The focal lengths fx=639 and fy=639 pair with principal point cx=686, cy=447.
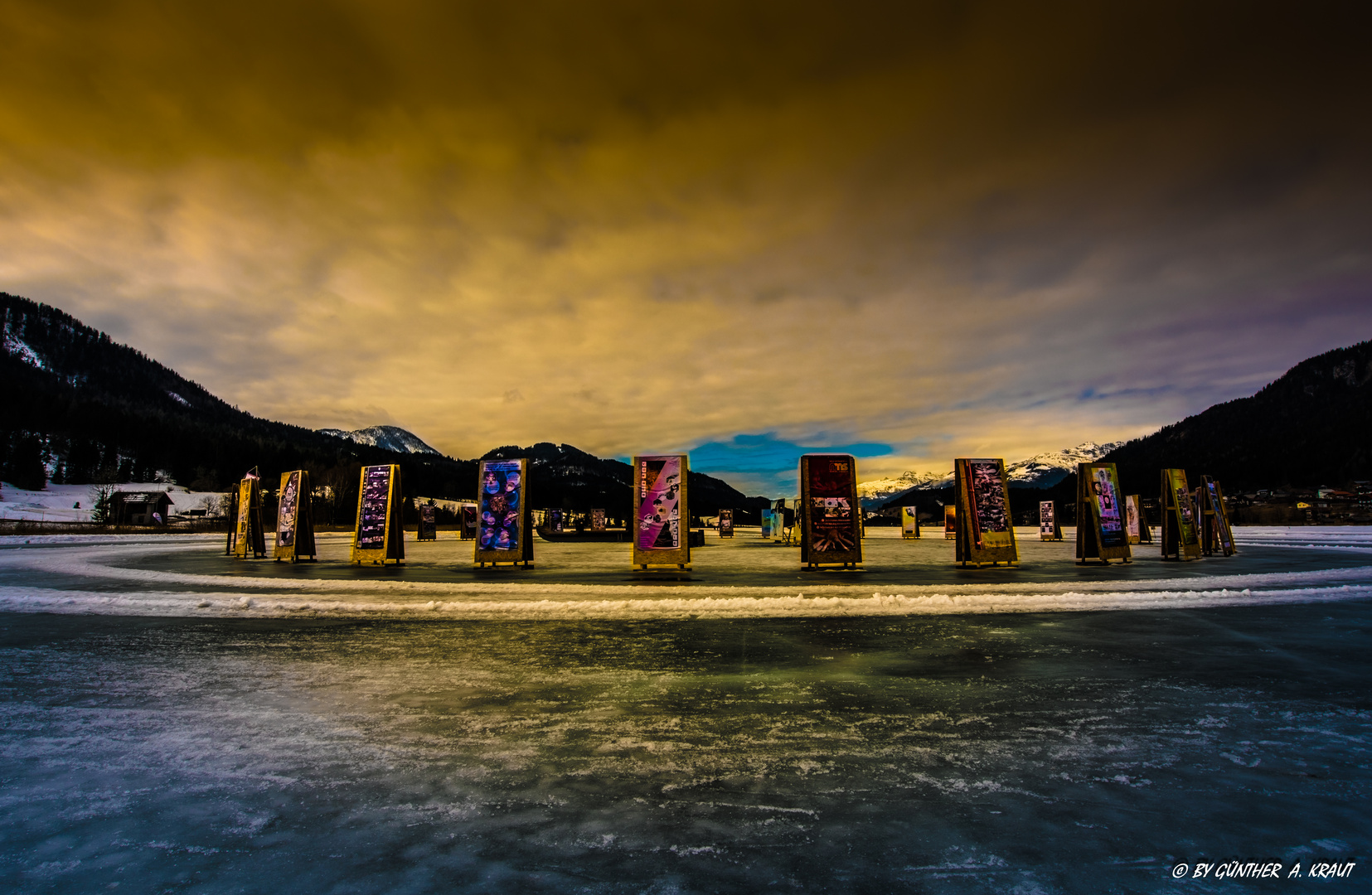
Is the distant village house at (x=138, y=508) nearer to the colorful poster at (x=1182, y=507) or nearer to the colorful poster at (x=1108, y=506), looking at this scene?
the colorful poster at (x=1108, y=506)

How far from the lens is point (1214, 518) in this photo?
25375 millimetres

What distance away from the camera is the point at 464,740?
4875mm

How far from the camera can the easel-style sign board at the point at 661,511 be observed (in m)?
21.2

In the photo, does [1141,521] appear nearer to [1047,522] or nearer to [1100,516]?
[1047,522]

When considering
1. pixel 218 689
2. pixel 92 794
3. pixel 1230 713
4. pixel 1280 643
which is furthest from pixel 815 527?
pixel 92 794

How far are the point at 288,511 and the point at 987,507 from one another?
2701 centimetres

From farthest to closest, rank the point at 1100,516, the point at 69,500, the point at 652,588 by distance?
1. the point at 69,500
2. the point at 1100,516
3. the point at 652,588

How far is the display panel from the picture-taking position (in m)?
22.6

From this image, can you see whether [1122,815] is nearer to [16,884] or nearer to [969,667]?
[969,667]

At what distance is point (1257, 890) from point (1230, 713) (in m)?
3.27

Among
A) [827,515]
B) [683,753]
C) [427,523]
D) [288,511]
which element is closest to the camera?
[683,753]

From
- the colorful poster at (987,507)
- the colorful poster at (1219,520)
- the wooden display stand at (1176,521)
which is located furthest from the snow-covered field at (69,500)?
the colorful poster at (1219,520)

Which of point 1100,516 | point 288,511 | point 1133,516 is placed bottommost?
point 1133,516

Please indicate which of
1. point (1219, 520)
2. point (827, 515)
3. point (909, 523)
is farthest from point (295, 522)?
point (909, 523)
